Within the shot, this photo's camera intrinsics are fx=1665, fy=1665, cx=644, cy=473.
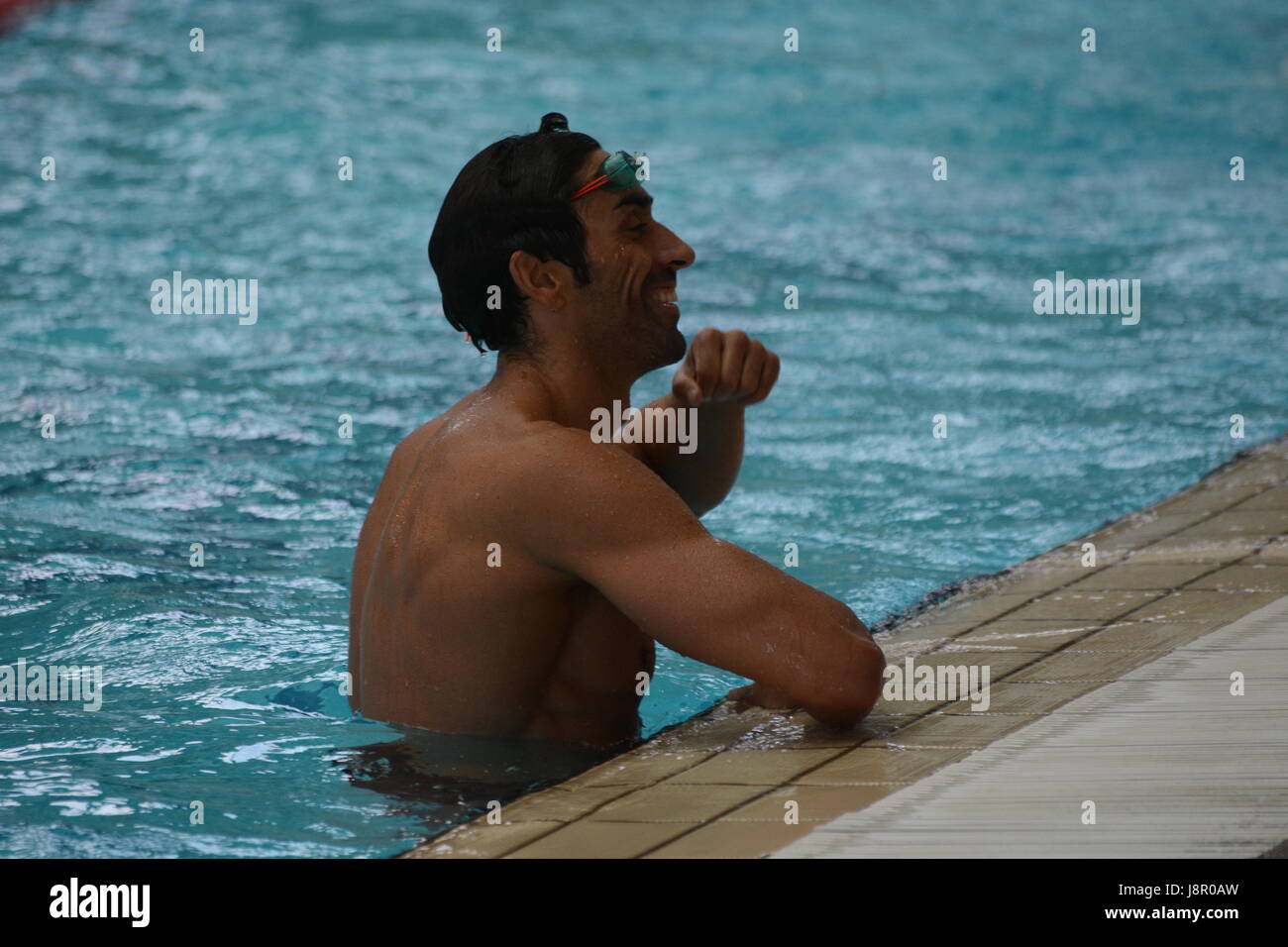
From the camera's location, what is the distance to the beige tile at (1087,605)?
4.06 meters

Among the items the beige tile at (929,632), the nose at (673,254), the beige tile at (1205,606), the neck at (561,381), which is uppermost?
the nose at (673,254)

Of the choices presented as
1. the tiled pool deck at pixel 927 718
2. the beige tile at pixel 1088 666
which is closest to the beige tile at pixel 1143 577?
the tiled pool deck at pixel 927 718

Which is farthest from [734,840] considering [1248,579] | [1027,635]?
[1248,579]

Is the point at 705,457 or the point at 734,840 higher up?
the point at 705,457

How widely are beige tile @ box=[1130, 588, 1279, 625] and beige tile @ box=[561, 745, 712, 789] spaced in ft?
4.45

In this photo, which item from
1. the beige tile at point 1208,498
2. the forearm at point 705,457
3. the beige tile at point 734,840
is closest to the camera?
the beige tile at point 734,840

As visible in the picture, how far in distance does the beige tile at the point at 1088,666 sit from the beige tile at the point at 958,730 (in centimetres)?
30

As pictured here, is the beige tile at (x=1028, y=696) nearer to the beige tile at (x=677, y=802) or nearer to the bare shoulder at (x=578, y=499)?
the beige tile at (x=677, y=802)

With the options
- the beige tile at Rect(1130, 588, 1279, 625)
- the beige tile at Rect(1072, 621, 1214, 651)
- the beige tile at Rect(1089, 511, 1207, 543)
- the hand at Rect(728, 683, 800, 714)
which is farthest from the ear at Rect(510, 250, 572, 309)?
the beige tile at Rect(1089, 511, 1207, 543)

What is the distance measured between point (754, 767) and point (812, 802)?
27 cm

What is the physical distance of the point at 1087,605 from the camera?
4164mm

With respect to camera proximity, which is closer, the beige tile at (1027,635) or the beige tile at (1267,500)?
the beige tile at (1027,635)

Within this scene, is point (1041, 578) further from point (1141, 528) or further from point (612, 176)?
point (612, 176)
